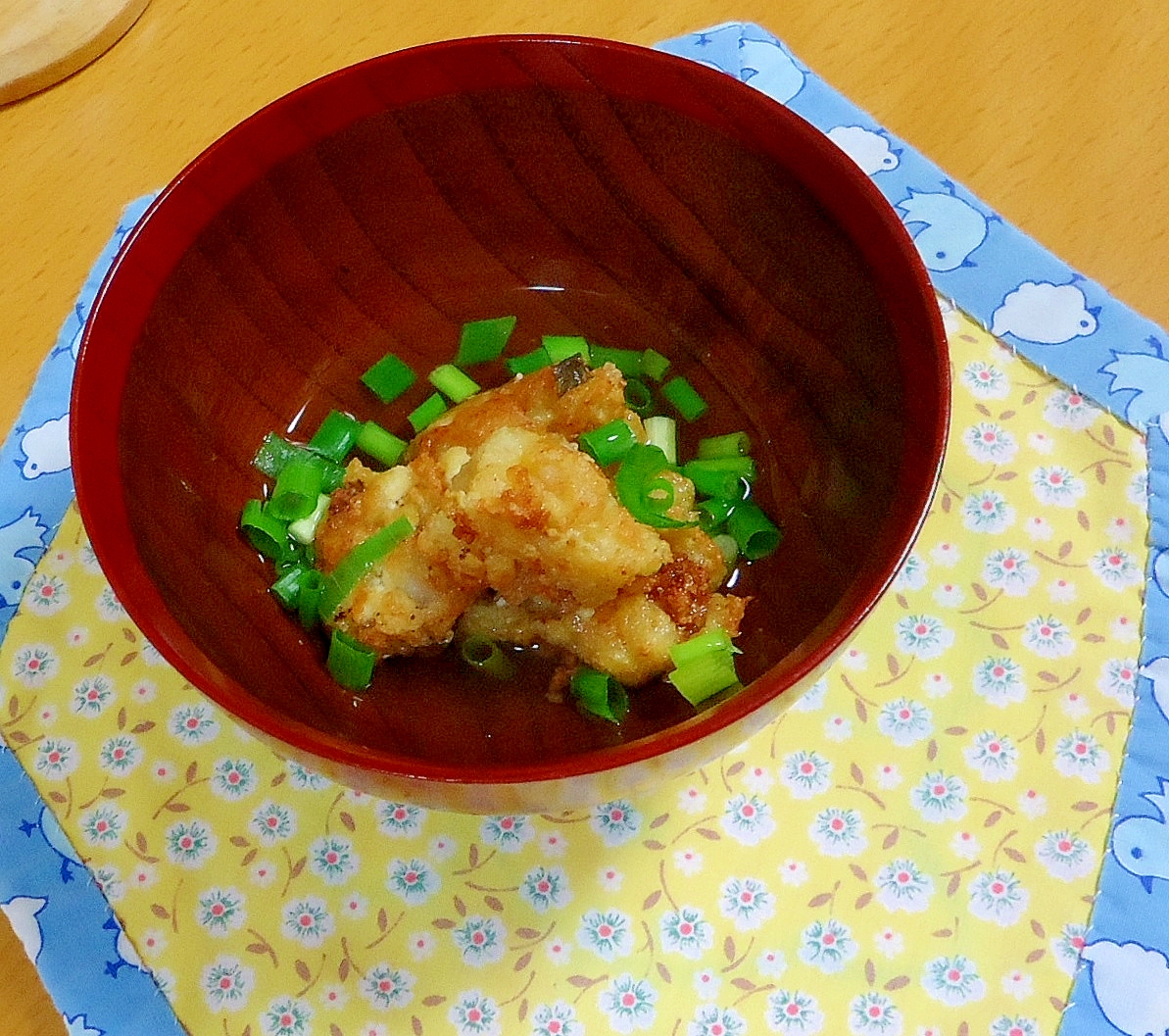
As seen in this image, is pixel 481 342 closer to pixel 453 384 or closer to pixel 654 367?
pixel 453 384

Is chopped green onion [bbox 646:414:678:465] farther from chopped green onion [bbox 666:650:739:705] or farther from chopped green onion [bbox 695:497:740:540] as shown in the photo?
chopped green onion [bbox 666:650:739:705]

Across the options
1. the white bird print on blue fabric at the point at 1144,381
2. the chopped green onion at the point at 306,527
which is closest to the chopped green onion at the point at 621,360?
the chopped green onion at the point at 306,527

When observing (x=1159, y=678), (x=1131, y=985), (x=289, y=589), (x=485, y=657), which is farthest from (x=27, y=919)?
(x=1159, y=678)

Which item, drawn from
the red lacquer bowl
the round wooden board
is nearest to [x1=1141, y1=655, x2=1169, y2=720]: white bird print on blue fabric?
the red lacquer bowl

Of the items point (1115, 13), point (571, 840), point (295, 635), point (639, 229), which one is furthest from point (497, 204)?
point (1115, 13)

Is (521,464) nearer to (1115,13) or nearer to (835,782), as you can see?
(835,782)
